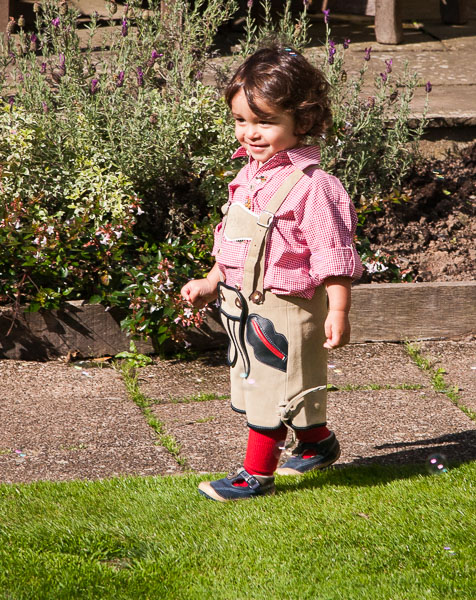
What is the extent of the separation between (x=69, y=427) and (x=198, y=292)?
0.98 metres

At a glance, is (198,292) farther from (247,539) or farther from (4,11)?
(4,11)

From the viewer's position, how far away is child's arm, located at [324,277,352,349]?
281 cm

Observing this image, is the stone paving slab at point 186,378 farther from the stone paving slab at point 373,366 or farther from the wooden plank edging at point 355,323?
the stone paving slab at point 373,366

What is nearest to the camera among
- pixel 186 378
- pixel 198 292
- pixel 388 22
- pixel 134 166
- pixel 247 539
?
pixel 247 539

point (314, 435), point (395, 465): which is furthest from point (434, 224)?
point (314, 435)

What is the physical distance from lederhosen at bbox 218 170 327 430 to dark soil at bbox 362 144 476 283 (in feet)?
6.74

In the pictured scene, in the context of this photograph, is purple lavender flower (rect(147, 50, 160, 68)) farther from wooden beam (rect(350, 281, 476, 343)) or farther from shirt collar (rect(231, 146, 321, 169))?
shirt collar (rect(231, 146, 321, 169))

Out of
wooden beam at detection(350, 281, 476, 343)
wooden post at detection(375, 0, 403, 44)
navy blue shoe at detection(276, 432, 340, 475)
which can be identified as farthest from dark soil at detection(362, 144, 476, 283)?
wooden post at detection(375, 0, 403, 44)

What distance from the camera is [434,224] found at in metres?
5.44

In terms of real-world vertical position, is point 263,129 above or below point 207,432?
above

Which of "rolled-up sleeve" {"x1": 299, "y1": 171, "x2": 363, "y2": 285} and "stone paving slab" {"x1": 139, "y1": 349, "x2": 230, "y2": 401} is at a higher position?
"rolled-up sleeve" {"x1": 299, "y1": 171, "x2": 363, "y2": 285}

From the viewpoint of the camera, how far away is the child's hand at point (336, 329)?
2803 mm

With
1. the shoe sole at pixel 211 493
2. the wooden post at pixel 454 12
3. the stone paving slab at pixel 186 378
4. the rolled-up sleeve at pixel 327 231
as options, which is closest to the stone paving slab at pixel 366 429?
the stone paving slab at pixel 186 378

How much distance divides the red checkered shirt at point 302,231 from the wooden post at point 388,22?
501 cm
